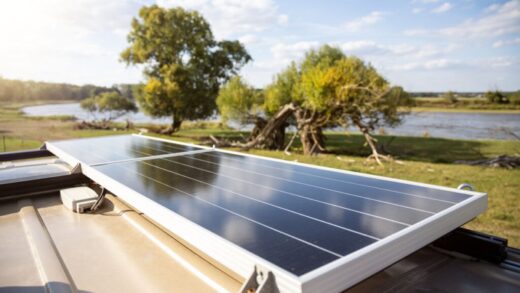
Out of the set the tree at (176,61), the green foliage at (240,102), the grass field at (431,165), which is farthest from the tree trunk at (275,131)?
the tree at (176,61)

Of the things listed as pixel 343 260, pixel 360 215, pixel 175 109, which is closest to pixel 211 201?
pixel 360 215

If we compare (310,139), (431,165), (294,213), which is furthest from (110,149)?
(310,139)

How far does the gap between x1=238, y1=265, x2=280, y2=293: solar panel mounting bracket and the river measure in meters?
17.0

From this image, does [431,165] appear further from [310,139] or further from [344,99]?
[310,139]

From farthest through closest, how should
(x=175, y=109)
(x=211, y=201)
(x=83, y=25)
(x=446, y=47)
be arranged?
(x=175, y=109) < (x=446, y=47) < (x=83, y=25) < (x=211, y=201)

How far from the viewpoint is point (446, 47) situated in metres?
22.1

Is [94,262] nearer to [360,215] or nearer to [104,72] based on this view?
[360,215]

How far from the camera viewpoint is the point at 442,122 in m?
27.9

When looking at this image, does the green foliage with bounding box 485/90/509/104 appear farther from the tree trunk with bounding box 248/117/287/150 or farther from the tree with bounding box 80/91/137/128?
the tree with bounding box 80/91/137/128

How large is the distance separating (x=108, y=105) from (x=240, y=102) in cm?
1873

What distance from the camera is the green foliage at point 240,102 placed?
65.9ft

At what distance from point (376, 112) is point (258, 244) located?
15352mm

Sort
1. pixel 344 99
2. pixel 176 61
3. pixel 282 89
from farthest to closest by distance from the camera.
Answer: pixel 176 61
pixel 282 89
pixel 344 99

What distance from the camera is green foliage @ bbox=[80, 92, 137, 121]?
32.3 m
